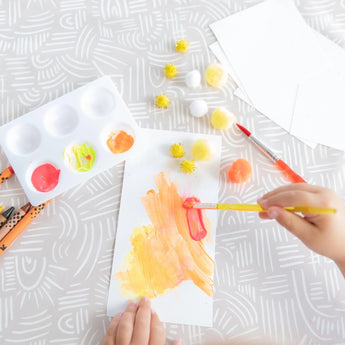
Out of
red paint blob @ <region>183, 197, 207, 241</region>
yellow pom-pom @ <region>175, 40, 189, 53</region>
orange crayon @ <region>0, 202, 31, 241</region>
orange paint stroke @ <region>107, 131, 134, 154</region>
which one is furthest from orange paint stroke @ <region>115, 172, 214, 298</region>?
yellow pom-pom @ <region>175, 40, 189, 53</region>

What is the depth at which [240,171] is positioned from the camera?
698 millimetres

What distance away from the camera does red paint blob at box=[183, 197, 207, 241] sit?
2.24 feet

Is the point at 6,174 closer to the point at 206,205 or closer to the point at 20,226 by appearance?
the point at 20,226

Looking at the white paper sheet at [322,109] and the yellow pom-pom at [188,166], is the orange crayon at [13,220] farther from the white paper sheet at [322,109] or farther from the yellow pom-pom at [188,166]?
the white paper sheet at [322,109]

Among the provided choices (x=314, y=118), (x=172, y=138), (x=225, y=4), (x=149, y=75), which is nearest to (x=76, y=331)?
(x=172, y=138)

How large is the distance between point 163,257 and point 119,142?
0.81 ft

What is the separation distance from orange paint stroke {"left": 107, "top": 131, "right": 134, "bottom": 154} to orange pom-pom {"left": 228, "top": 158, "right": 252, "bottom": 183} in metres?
0.21

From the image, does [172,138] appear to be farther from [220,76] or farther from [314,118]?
[314,118]

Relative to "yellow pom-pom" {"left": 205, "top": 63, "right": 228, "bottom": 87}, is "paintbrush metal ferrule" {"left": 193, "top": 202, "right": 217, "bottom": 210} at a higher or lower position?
lower

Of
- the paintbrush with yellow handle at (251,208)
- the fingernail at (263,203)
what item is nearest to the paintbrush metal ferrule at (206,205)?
the paintbrush with yellow handle at (251,208)

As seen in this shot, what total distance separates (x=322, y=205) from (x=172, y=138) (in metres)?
0.31

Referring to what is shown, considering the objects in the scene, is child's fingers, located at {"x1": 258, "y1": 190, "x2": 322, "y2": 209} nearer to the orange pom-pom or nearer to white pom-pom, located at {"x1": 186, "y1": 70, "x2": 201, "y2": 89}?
the orange pom-pom

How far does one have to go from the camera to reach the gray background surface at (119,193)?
0.66 metres

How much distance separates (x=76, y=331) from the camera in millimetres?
653
